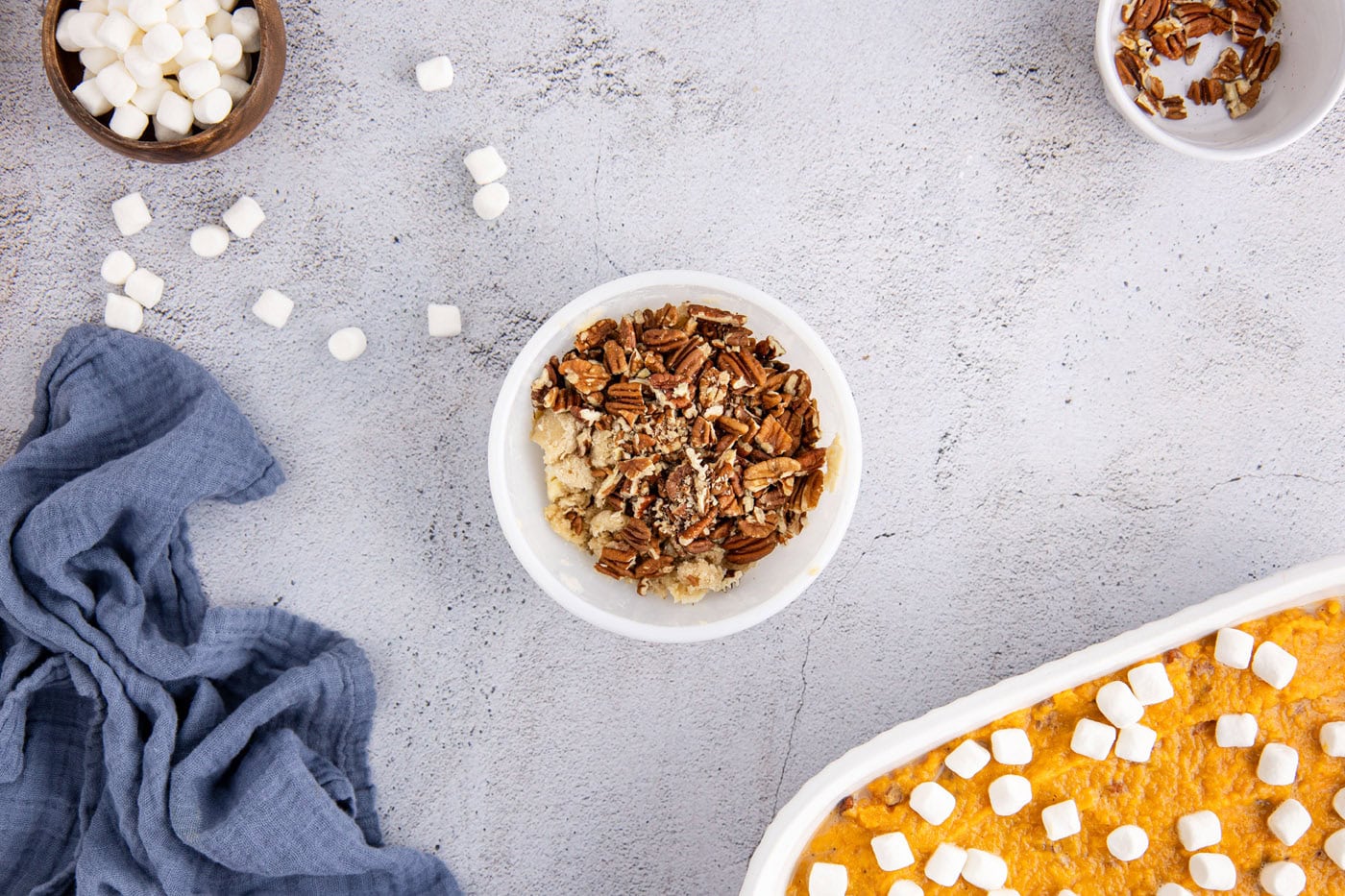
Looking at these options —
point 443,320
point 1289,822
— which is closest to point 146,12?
point 443,320

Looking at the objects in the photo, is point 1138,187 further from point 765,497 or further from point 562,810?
point 562,810

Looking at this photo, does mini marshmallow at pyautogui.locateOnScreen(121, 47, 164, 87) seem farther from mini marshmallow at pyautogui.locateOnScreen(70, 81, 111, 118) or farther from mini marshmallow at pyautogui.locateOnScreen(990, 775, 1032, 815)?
mini marshmallow at pyautogui.locateOnScreen(990, 775, 1032, 815)

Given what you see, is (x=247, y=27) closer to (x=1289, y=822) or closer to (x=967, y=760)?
(x=967, y=760)

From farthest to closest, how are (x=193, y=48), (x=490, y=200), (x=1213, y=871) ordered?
(x=490, y=200), (x=193, y=48), (x=1213, y=871)

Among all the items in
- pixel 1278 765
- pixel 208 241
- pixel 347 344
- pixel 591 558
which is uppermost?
pixel 208 241

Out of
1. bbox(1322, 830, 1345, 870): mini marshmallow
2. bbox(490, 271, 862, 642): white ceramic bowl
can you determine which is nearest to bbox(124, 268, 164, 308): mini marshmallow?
bbox(490, 271, 862, 642): white ceramic bowl

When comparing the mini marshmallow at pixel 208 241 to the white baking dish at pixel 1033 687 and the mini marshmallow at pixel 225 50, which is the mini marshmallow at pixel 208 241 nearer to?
the mini marshmallow at pixel 225 50
